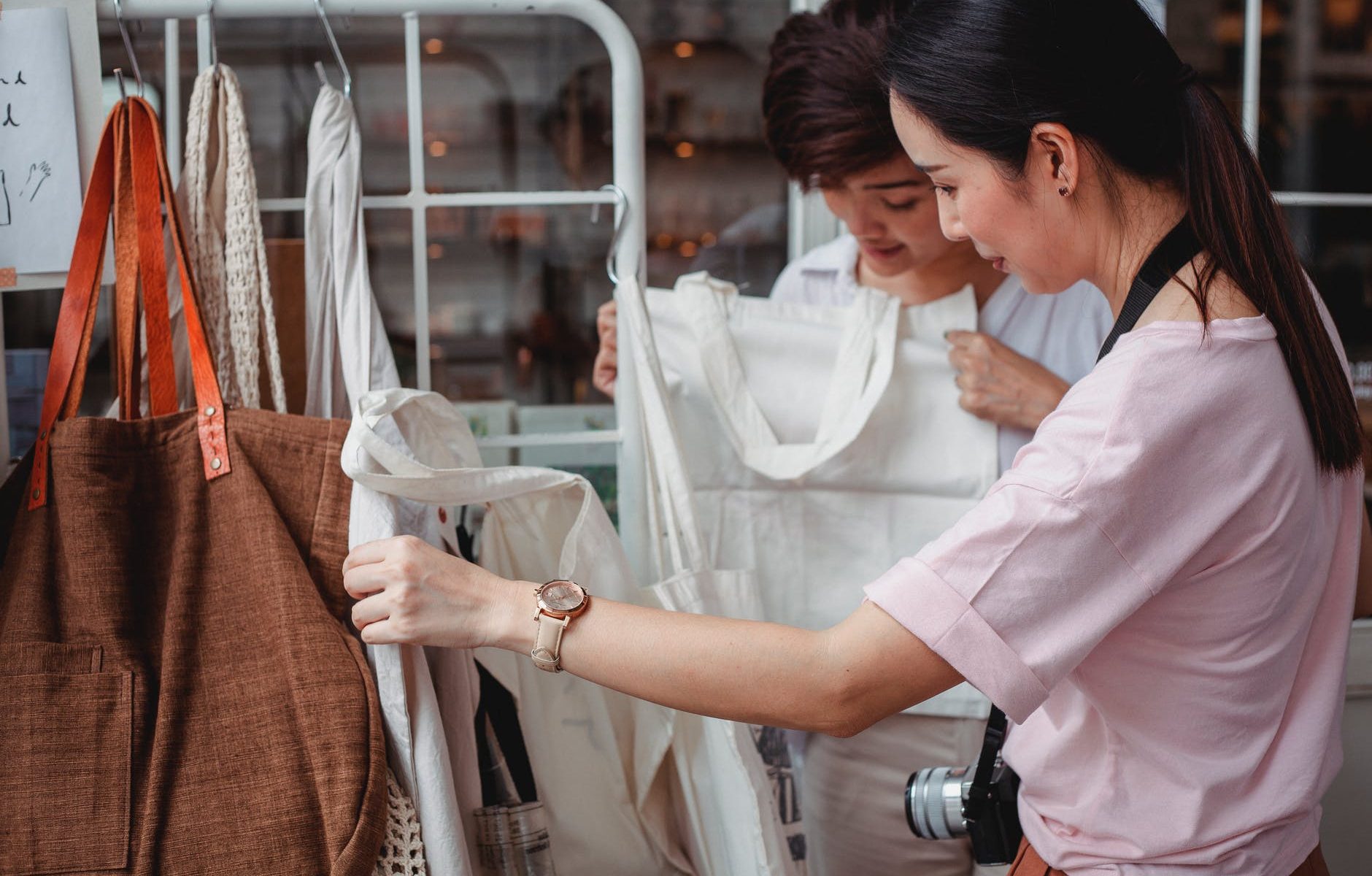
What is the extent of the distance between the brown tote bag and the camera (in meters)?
0.57

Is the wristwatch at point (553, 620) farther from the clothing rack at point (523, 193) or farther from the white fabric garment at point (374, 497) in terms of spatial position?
the clothing rack at point (523, 193)

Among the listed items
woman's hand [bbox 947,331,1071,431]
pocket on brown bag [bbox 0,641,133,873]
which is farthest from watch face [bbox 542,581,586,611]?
woman's hand [bbox 947,331,1071,431]

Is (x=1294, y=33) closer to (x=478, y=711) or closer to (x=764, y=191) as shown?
(x=764, y=191)

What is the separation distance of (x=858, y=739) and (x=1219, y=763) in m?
0.56

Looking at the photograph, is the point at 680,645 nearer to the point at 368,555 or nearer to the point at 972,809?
the point at 368,555

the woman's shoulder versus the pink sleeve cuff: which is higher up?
the woman's shoulder

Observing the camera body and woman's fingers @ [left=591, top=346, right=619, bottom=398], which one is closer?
the camera body

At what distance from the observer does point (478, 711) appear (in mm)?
1156

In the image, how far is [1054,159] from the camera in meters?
0.88

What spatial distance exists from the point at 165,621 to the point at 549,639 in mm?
362

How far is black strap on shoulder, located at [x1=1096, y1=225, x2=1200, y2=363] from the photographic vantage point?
2.86 ft

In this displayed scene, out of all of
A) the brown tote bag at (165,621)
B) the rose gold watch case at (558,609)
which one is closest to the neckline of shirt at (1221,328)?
the rose gold watch case at (558,609)

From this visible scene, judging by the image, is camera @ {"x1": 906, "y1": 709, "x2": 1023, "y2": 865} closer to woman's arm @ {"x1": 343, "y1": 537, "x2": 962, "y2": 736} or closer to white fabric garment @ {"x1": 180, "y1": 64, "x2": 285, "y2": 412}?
woman's arm @ {"x1": 343, "y1": 537, "x2": 962, "y2": 736}

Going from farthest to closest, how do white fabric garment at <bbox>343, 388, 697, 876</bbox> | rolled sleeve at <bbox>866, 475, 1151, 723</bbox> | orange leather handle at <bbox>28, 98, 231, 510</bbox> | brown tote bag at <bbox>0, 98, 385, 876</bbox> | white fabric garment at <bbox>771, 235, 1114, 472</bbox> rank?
1. white fabric garment at <bbox>771, 235, 1114, 472</bbox>
2. white fabric garment at <bbox>343, 388, 697, 876</bbox>
3. orange leather handle at <bbox>28, 98, 231, 510</bbox>
4. brown tote bag at <bbox>0, 98, 385, 876</bbox>
5. rolled sleeve at <bbox>866, 475, 1151, 723</bbox>
